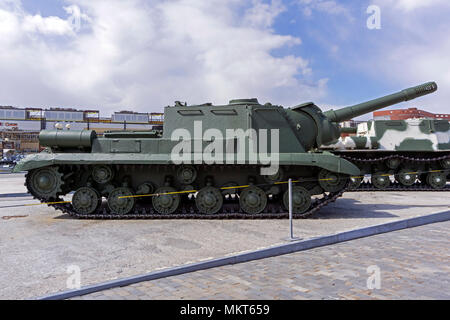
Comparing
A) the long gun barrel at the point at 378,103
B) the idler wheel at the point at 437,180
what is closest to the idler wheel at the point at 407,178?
the idler wheel at the point at 437,180

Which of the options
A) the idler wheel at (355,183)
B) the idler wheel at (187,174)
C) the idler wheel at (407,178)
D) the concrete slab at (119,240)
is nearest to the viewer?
the concrete slab at (119,240)

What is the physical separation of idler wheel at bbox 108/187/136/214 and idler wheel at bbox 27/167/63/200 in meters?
1.46

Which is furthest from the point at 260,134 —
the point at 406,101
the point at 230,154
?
the point at 406,101

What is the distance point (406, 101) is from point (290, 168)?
6664 mm

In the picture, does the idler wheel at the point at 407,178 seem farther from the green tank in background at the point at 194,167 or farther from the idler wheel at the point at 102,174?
the idler wheel at the point at 102,174

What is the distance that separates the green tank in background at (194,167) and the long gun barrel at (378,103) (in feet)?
9.06

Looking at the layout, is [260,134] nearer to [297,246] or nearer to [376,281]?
[297,246]

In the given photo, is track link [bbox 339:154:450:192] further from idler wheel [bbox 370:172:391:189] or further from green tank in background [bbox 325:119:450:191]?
idler wheel [bbox 370:172:391:189]

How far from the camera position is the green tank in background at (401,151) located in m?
17.9

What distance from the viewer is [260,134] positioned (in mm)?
10492

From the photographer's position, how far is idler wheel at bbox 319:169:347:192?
33.2 ft

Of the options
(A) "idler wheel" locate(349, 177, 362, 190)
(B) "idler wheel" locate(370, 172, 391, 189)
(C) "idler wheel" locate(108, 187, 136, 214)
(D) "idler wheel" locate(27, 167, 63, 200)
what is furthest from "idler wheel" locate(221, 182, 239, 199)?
(B) "idler wheel" locate(370, 172, 391, 189)

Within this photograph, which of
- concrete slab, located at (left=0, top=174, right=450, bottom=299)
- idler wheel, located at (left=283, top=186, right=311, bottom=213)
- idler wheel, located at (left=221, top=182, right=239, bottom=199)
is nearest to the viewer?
concrete slab, located at (left=0, top=174, right=450, bottom=299)
